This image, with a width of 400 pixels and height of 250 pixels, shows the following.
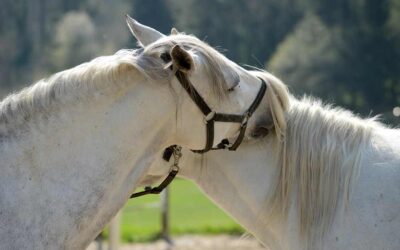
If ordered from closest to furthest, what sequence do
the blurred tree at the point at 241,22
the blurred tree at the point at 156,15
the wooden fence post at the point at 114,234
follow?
1. the wooden fence post at the point at 114,234
2. the blurred tree at the point at 241,22
3. the blurred tree at the point at 156,15

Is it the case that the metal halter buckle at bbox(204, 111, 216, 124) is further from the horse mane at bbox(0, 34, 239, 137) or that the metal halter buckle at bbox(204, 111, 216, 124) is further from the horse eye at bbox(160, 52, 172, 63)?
the horse eye at bbox(160, 52, 172, 63)

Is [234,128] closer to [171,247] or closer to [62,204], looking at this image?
[62,204]

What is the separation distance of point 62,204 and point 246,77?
98 cm

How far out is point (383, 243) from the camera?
3.07m

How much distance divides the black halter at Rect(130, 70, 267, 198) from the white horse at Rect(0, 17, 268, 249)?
1.0 inches

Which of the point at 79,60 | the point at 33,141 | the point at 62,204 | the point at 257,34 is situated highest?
the point at 33,141

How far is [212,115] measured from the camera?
323 centimetres

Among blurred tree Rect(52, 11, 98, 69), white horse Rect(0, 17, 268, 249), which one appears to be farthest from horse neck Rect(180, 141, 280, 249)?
blurred tree Rect(52, 11, 98, 69)

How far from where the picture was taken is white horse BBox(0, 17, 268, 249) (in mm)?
3029

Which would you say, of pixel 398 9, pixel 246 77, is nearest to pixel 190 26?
pixel 398 9

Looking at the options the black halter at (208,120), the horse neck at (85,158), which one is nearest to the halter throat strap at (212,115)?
the black halter at (208,120)

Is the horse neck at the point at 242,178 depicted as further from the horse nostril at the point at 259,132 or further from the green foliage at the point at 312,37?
the green foliage at the point at 312,37

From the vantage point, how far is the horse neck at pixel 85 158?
304 cm

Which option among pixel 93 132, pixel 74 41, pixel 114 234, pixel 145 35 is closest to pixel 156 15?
pixel 114 234
